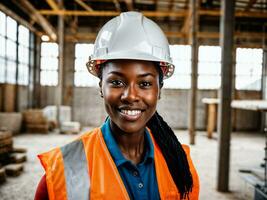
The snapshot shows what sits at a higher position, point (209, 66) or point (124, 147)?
point (209, 66)

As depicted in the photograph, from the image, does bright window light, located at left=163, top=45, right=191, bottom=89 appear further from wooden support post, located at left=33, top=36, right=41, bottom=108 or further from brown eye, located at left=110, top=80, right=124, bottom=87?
brown eye, located at left=110, top=80, right=124, bottom=87

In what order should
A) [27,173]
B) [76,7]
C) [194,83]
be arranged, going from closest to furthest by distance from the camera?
1. [27,173]
2. [194,83]
3. [76,7]

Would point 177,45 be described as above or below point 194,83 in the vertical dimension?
above

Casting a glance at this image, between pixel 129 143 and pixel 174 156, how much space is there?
0.93ft

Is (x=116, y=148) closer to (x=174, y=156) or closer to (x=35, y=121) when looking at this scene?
(x=174, y=156)

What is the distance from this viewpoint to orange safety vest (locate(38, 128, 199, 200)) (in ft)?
4.17

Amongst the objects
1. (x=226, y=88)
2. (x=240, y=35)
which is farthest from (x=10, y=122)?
(x=240, y=35)

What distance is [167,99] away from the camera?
49.1 ft

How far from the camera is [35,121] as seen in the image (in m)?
11.5

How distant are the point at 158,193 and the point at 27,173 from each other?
4749mm

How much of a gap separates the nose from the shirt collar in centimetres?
28

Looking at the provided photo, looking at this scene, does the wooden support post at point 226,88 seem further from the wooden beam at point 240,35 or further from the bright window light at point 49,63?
the bright window light at point 49,63

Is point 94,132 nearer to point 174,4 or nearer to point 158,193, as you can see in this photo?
point 158,193

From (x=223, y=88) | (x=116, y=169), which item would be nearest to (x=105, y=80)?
(x=116, y=169)
